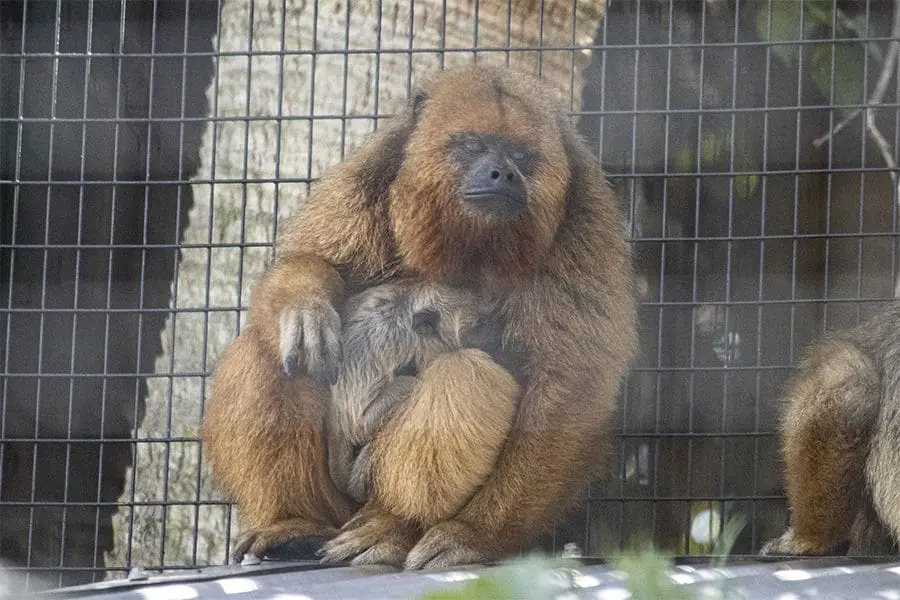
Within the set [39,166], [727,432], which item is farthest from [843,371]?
[39,166]

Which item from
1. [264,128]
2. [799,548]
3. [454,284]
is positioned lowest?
[799,548]

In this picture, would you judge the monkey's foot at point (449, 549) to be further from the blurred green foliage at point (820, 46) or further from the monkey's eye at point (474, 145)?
the blurred green foliage at point (820, 46)

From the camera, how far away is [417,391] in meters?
4.34

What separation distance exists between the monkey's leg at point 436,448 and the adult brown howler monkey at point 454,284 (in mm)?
11

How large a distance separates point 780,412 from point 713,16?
8.95ft

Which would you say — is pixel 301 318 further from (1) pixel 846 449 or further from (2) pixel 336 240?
(1) pixel 846 449

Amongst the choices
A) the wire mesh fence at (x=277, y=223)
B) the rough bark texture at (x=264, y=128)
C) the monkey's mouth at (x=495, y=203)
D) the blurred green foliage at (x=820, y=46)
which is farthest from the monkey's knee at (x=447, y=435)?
the blurred green foliage at (x=820, y=46)

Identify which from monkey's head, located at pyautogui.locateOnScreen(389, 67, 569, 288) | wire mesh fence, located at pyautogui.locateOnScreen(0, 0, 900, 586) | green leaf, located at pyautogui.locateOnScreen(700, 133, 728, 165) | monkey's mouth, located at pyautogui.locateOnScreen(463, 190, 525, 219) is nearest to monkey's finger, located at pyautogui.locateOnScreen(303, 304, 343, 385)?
monkey's head, located at pyautogui.locateOnScreen(389, 67, 569, 288)

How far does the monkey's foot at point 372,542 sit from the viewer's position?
4.19 m

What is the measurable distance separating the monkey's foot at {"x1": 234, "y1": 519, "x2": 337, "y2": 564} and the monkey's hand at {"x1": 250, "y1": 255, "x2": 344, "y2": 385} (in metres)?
0.50

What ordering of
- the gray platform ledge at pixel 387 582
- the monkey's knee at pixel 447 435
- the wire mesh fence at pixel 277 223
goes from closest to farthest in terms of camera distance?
the gray platform ledge at pixel 387 582, the monkey's knee at pixel 447 435, the wire mesh fence at pixel 277 223

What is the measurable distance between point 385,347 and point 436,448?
0.50m

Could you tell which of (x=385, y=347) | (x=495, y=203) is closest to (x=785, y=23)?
(x=495, y=203)

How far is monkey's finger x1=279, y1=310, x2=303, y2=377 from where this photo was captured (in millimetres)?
4293
